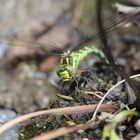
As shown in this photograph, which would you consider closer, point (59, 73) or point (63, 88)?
point (59, 73)

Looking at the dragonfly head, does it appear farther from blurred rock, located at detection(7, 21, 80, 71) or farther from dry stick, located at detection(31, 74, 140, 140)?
blurred rock, located at detection(7, 21, 80, 71)

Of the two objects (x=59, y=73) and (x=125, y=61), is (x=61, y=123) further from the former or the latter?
(x=125, y=61)

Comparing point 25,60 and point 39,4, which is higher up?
point 39,4

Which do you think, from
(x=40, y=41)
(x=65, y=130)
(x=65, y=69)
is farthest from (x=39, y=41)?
(x=65, y=130)

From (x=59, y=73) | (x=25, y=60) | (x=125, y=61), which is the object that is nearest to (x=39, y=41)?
(x=25, y=60)

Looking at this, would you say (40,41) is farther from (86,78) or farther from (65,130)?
(65,130)

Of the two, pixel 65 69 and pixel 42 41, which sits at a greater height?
pixel 42 41

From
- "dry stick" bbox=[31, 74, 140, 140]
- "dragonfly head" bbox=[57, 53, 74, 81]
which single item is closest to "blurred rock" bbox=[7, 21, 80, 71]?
"dragonfly head" bbox=[57, 53, 74, 81]

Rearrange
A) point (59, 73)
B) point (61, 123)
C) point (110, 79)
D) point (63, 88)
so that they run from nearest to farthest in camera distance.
A: point (61, 123) < point (59, 73) < point (63, 88) < point (110, 79)
